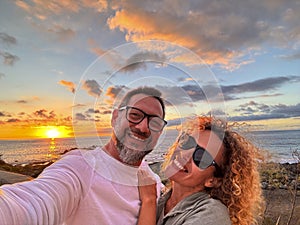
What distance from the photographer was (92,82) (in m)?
1.28

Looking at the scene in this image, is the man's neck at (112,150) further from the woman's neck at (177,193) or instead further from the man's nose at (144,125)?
the woman's neck at (177,193)

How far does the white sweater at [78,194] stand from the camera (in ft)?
3.06

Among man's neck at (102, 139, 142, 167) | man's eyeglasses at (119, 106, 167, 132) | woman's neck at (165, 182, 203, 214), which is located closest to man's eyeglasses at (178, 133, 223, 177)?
woman's neck at (165, 182, 203, 214)

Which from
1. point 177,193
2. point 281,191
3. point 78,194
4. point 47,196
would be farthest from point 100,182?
point 281,191

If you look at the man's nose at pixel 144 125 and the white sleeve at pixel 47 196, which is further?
the man's nose at pixel 144 125

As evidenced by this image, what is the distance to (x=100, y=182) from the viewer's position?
125 cm

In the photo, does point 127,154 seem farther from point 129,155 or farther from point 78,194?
point 78,194

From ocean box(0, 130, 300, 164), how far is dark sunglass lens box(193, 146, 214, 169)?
164 millimetres

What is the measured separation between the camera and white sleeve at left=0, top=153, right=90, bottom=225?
885mm

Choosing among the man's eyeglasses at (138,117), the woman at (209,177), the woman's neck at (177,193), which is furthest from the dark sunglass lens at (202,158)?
the man's eyeglasses at (138,117)

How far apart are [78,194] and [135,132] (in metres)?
0.37

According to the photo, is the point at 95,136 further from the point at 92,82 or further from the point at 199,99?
the point at 199,99

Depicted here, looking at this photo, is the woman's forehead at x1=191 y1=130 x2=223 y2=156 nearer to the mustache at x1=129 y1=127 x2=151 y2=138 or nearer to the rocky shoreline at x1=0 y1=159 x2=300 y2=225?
the mustache at x1=129 y1=127 x2=151 y2=138

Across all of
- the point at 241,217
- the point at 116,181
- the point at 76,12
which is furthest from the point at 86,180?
the point at 76,12
